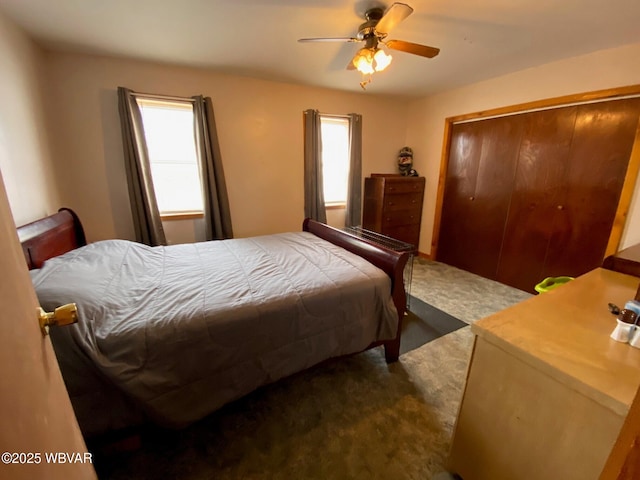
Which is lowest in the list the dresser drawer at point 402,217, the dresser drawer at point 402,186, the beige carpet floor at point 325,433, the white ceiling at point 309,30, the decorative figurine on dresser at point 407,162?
the beige carpet floor at point 325,433

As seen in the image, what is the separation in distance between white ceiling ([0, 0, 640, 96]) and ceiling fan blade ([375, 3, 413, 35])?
153 millimetres

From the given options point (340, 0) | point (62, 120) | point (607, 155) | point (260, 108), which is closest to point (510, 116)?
point (607, 155)

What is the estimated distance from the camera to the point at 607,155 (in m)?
2.36

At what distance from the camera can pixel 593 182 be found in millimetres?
2457

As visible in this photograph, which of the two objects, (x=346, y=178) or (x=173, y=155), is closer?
(x=173, y=155)

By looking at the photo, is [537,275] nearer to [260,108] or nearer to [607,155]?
[607,155]

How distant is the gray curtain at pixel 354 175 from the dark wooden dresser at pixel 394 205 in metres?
0.18

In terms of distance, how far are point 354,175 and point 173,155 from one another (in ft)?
7.49

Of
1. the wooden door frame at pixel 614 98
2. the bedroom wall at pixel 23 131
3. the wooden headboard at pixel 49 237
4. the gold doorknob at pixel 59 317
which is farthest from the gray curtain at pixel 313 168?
the gold doorknob at pixel 59 317

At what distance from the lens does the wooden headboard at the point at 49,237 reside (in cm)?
150

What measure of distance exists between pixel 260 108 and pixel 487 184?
2904mm

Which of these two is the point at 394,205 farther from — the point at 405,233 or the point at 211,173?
the point at 211,173

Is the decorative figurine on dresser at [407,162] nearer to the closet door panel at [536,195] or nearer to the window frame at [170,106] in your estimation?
the closet door panel at [536,195]

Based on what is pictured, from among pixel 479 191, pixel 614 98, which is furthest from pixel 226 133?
pixel 614 98
